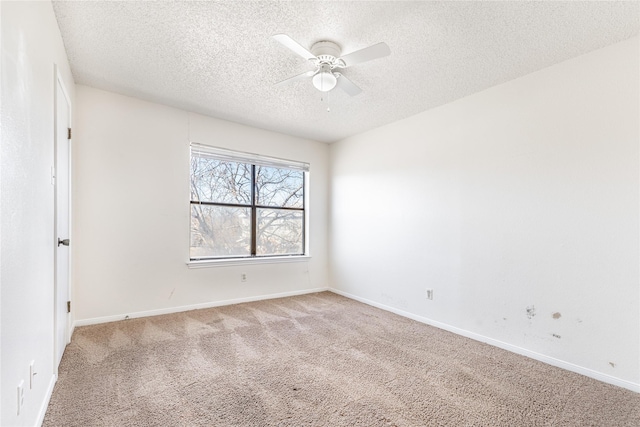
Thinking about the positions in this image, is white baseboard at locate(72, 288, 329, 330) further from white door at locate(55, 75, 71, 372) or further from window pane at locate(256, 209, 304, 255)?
window pane at locate(256, 209, 304, 255)

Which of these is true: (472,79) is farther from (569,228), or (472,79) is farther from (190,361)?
(190,361)

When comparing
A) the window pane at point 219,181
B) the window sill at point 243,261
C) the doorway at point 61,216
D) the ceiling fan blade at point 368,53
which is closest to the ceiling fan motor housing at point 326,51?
the ceiling fan blade at point 368,53

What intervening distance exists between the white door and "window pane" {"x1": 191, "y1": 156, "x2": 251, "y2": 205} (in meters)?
1.37

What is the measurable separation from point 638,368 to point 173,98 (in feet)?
15.4

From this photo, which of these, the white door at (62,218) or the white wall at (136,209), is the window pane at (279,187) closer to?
the white wall at (136,209)

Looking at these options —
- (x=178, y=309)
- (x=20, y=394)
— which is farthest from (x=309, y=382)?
(x=178, y=309)

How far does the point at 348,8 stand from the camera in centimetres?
189

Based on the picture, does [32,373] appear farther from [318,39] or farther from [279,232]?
[279,232]

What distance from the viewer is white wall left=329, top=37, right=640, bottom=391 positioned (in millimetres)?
2154

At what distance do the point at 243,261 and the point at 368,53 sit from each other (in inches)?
120

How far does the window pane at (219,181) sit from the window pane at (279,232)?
405 millimetres

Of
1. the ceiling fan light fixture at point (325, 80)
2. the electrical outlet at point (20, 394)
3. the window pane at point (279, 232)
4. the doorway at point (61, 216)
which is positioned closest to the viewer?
the electrical outlet at point (20, 394)

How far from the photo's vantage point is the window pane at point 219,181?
384 cm

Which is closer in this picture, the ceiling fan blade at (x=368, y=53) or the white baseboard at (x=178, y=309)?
the ceiling fan blade at (x=368, y=53)
